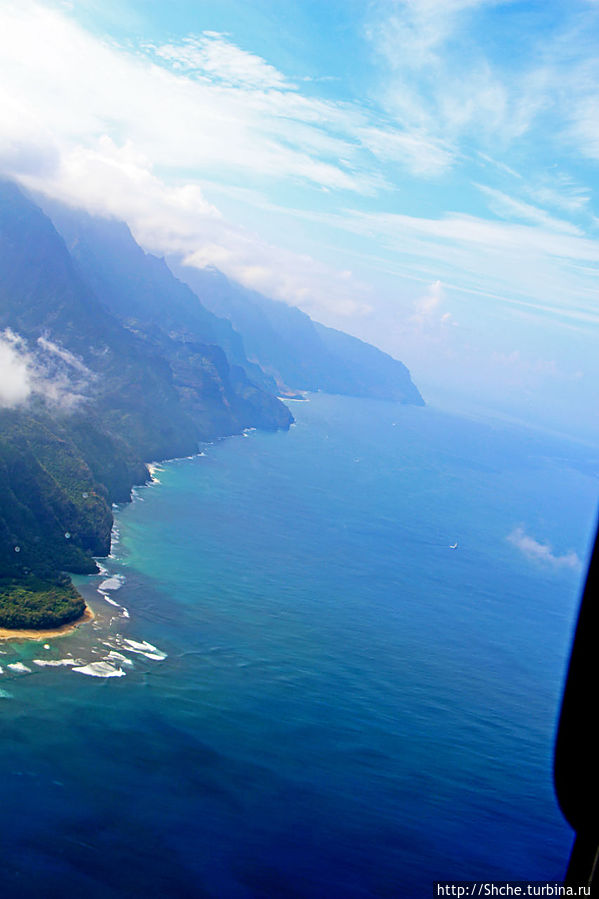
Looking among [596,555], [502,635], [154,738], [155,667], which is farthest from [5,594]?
[596,555]

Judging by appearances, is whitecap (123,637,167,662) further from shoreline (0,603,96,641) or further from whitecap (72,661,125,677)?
shoreline (0,603,96,641)

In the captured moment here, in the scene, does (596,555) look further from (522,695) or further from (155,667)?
(522,695)

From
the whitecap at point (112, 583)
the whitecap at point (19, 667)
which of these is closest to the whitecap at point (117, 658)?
the whitecap at point (19, 667)

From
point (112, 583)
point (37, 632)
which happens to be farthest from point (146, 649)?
point (112, 583)

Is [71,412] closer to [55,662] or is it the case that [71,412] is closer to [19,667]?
[55,662]

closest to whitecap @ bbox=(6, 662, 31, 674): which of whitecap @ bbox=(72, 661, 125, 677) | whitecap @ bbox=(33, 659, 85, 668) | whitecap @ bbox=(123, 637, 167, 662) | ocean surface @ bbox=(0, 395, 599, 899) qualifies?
ocean surface @ bbox=(0, 395, 599, 899)

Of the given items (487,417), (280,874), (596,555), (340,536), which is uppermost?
(487,417)
